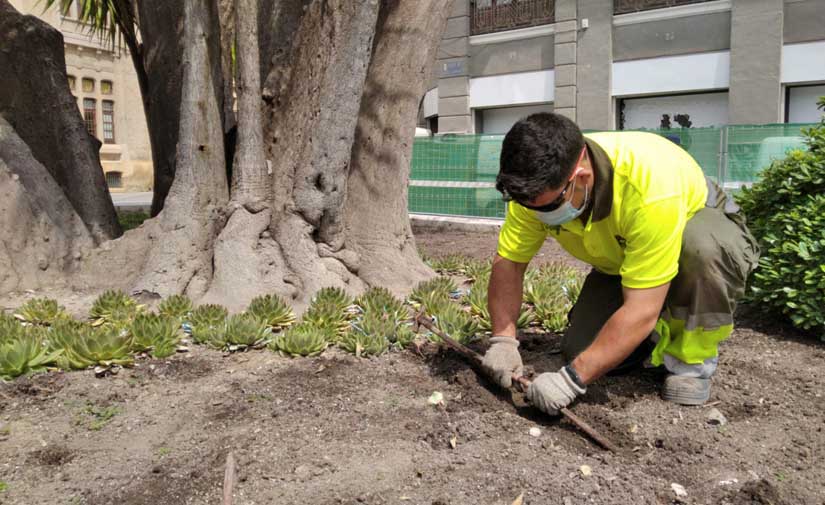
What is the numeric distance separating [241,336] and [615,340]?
6.94 feet

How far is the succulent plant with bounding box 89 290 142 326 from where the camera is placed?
14.9ft

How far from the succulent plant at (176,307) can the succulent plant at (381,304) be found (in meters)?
1.09

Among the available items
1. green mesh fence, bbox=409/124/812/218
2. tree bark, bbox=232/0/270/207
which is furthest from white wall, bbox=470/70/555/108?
tree bark, bbox=232/0/270/207

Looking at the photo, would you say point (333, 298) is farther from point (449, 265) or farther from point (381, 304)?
point (449, 265)

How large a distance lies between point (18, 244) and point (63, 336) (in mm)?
1836

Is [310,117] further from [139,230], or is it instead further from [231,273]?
[139,230]

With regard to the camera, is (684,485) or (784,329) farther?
(784,329)

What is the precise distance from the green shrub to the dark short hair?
2269 millimetres

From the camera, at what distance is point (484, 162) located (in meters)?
11.9

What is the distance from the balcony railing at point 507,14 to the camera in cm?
1927

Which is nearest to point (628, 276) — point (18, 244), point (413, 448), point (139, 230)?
point (413, 448)

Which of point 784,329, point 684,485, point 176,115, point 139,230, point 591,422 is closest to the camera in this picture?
point 684,485

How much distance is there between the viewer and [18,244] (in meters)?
5.25

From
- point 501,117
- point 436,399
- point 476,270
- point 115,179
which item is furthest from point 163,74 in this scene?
point 115,179
